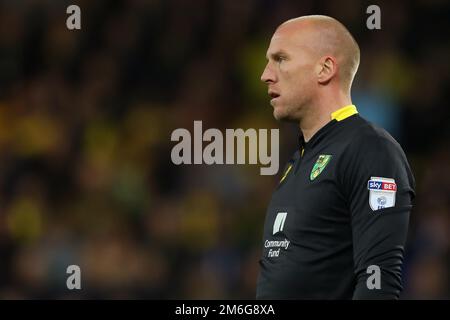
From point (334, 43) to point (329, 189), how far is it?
1.55 ft

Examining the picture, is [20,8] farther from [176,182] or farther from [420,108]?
[420,108]

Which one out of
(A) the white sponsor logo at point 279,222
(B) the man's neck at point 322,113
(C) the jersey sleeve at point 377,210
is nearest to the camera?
(C) the jersey sleeve at point 377,210

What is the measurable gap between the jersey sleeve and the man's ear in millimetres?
282

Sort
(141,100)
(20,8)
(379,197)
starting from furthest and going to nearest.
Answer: (20,8)
(141,100)
(379,197)

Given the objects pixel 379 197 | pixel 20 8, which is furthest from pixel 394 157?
pixel 20 8

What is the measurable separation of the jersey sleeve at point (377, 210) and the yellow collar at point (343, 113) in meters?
0.19

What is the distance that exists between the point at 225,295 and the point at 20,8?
2.89 metres

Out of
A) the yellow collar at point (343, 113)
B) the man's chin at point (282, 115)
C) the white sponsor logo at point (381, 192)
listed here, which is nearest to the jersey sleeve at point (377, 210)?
the white sponsor logo at point (381, 192)

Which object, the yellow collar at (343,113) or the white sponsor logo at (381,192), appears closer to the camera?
the white sponsor logo at (381,192)

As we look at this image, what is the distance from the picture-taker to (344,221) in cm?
240

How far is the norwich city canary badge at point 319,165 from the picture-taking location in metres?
2.48

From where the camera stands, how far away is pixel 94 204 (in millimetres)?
5875

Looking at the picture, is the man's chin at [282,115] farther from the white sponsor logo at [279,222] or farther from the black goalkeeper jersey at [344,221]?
the white sponsor logo at [279,222]

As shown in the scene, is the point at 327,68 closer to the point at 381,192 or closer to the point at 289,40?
the point at 289,40
